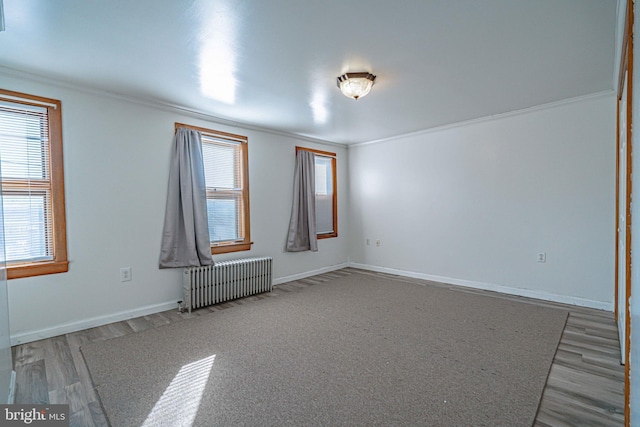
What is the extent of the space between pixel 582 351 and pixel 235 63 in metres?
3.70

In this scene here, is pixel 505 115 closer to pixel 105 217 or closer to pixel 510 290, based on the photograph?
pixel 510 290

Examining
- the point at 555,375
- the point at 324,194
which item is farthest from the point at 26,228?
the point at 555,375

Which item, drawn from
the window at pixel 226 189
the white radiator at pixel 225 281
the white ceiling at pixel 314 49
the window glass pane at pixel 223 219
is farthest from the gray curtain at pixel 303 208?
the white ceiling at pixel 314 49

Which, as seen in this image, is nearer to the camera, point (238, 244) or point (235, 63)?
point (235, 63)

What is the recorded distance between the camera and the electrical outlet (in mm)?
3305

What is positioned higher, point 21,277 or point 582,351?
point 21,277

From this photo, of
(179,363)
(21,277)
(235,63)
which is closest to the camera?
(179,363)

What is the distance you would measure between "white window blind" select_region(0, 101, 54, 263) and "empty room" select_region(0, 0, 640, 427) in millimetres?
18

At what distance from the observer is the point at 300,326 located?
123 inches

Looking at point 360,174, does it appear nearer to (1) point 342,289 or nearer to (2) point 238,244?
(1) point 342,289

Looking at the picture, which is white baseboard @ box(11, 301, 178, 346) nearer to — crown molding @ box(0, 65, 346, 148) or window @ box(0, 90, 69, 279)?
window @ box(0, 90, 69, 279)

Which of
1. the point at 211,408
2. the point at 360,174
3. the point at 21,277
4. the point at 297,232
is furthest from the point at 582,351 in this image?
the point at 21,277

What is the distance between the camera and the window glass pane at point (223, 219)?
4.10m

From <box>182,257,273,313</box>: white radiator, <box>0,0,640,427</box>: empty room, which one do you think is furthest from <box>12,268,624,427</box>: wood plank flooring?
<box>182,257,273,313</box>: white radiator
